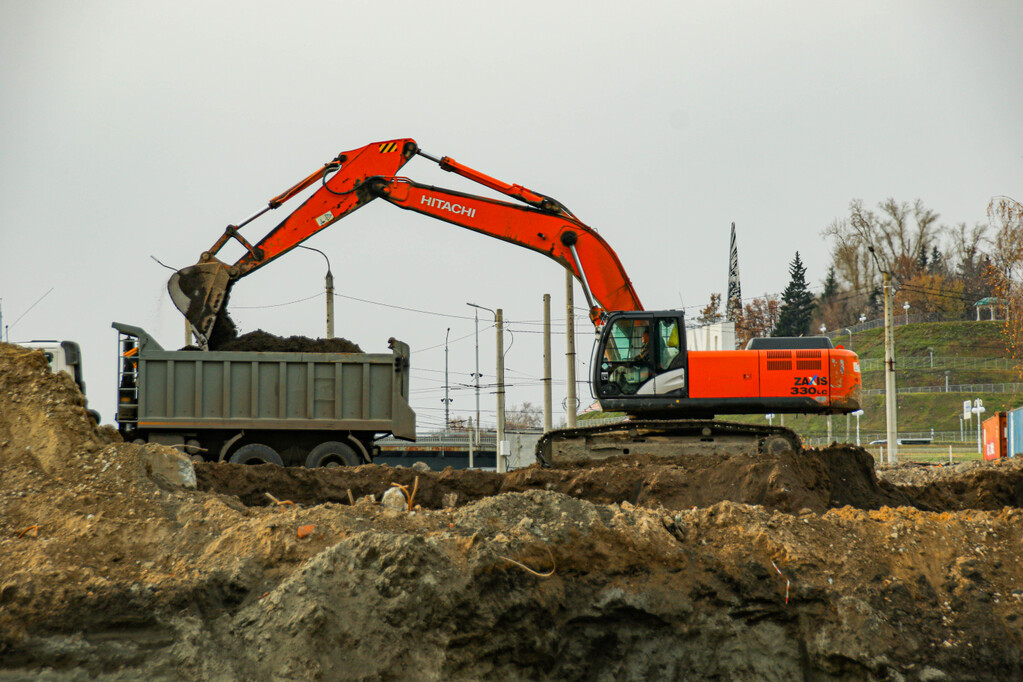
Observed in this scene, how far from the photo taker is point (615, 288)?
46.1ft

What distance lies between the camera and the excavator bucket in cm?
1401

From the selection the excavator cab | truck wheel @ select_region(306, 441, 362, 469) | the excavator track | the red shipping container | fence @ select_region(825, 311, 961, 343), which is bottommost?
the red shipping container

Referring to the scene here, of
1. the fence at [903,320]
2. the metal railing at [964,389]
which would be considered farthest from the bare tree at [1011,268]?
the fence at [903,320]

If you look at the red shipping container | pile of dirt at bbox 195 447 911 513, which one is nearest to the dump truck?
pile of dirt at bbox 195 447 911 513

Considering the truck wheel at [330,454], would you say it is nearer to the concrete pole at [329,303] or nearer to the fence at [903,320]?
the concrete pole at [329,303]

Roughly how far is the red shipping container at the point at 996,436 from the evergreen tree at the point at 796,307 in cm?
5667

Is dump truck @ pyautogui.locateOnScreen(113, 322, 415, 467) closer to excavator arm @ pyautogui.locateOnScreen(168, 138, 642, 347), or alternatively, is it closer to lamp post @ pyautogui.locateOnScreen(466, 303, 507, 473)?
excavator arm @ pyautogui.locateOnScreen(168, 138, 642, 347)

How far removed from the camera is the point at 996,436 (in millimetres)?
25750

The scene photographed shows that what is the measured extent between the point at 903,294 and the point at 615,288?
76.7 meters

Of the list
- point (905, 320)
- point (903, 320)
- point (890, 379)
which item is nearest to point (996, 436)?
point (890, 379)

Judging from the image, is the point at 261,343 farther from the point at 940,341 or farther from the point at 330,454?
the point at 940,341

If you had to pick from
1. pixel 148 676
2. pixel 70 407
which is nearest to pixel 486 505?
pixel 148 676

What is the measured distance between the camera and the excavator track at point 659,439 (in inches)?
489

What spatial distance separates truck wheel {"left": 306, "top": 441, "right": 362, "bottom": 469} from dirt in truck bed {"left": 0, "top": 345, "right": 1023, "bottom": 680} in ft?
22.4
